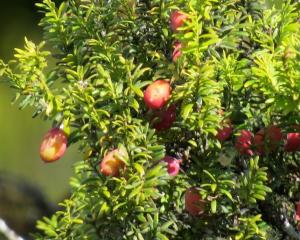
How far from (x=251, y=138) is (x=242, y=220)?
7.5 inches

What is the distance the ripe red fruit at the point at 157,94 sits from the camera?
155cm

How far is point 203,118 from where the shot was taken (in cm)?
158

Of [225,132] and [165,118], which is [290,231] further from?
[165,118]

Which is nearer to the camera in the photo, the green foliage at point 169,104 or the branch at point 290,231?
the green foliage at point 169,104

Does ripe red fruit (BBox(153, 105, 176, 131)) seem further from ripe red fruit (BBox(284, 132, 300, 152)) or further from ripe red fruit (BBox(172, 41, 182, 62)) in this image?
ripe red fruit (BBox(284, 132, 300, 152))

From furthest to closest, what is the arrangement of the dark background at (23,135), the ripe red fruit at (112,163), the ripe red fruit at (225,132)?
the dark background at (23,135) → the ripe red fruit at (225,132) → the ripe red fruit at (112,163)

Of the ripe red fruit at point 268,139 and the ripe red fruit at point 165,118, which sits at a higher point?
the ripe red fruit at point 165,118

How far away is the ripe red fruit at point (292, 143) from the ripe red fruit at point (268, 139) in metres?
0.02

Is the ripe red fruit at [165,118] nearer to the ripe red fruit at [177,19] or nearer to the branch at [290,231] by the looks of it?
the ripe red fruit at [177,19]

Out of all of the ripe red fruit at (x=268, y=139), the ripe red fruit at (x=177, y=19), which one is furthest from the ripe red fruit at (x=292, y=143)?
the ripe red fruit at (x=177, y=19)

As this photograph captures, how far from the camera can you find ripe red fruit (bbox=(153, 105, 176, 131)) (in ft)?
5.38

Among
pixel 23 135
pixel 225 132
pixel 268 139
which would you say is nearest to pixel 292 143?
pixel 268 139

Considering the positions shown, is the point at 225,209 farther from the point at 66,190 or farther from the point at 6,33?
the point at 6,33

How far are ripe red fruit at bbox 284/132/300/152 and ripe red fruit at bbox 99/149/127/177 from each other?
0.39 m
